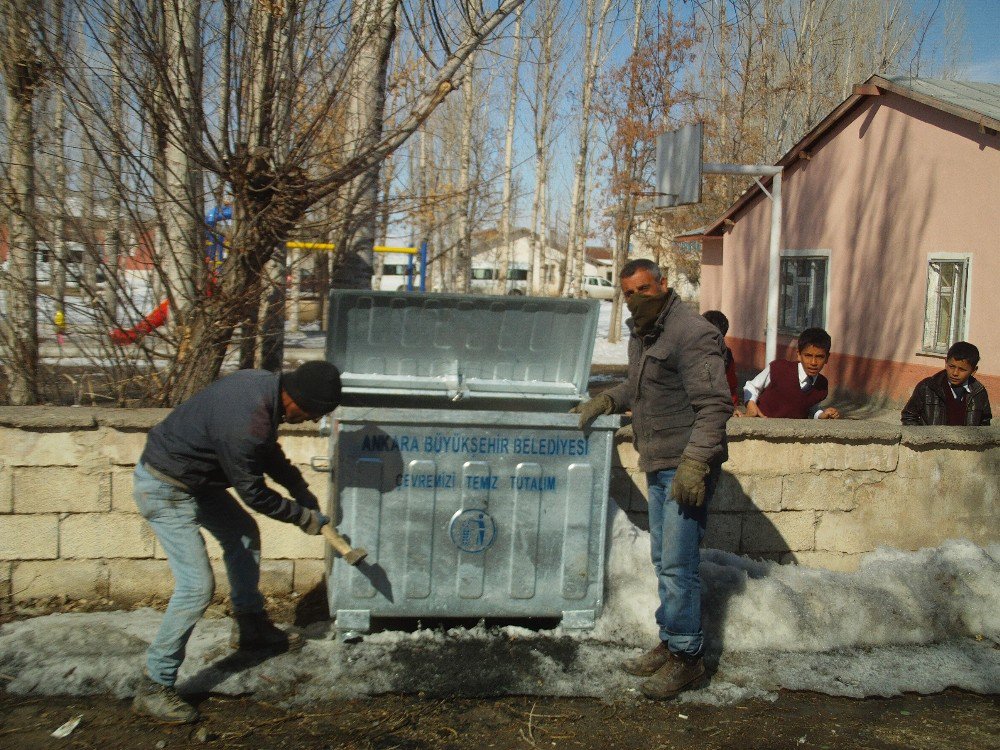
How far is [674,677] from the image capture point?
387cm

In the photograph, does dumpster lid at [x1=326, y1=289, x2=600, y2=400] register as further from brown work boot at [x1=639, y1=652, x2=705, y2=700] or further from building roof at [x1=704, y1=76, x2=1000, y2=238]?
building roof at [x1=704, y1=76, x2=1000, y2=238]

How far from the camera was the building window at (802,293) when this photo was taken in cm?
1589

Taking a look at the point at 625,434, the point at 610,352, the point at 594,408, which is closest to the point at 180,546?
the point at 594,408

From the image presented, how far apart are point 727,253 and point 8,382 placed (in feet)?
51.0

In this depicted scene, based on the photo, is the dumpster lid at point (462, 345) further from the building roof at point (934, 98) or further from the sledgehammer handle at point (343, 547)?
the building roof at point (934, 98)

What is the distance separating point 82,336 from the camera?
18.0 ft

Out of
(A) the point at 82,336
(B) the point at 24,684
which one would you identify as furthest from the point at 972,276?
(B) the point at 24,684

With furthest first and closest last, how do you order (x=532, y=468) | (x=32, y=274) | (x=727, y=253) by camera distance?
(x=727, y=253), (x=32, y=274), (x=532, y=468)

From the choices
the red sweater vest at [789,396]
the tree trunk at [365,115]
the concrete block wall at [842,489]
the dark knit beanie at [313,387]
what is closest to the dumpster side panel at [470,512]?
the dark knit beanie at [313,387]

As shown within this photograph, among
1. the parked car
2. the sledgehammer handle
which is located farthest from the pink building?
the parked car

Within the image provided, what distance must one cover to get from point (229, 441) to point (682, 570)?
193 centimetres

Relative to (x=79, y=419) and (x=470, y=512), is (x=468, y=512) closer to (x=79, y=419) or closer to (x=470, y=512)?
(x=470, y=512)

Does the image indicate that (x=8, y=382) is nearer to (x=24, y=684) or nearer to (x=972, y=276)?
(x=24, y=684)

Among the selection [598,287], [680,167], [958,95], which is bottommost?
[680,167]
